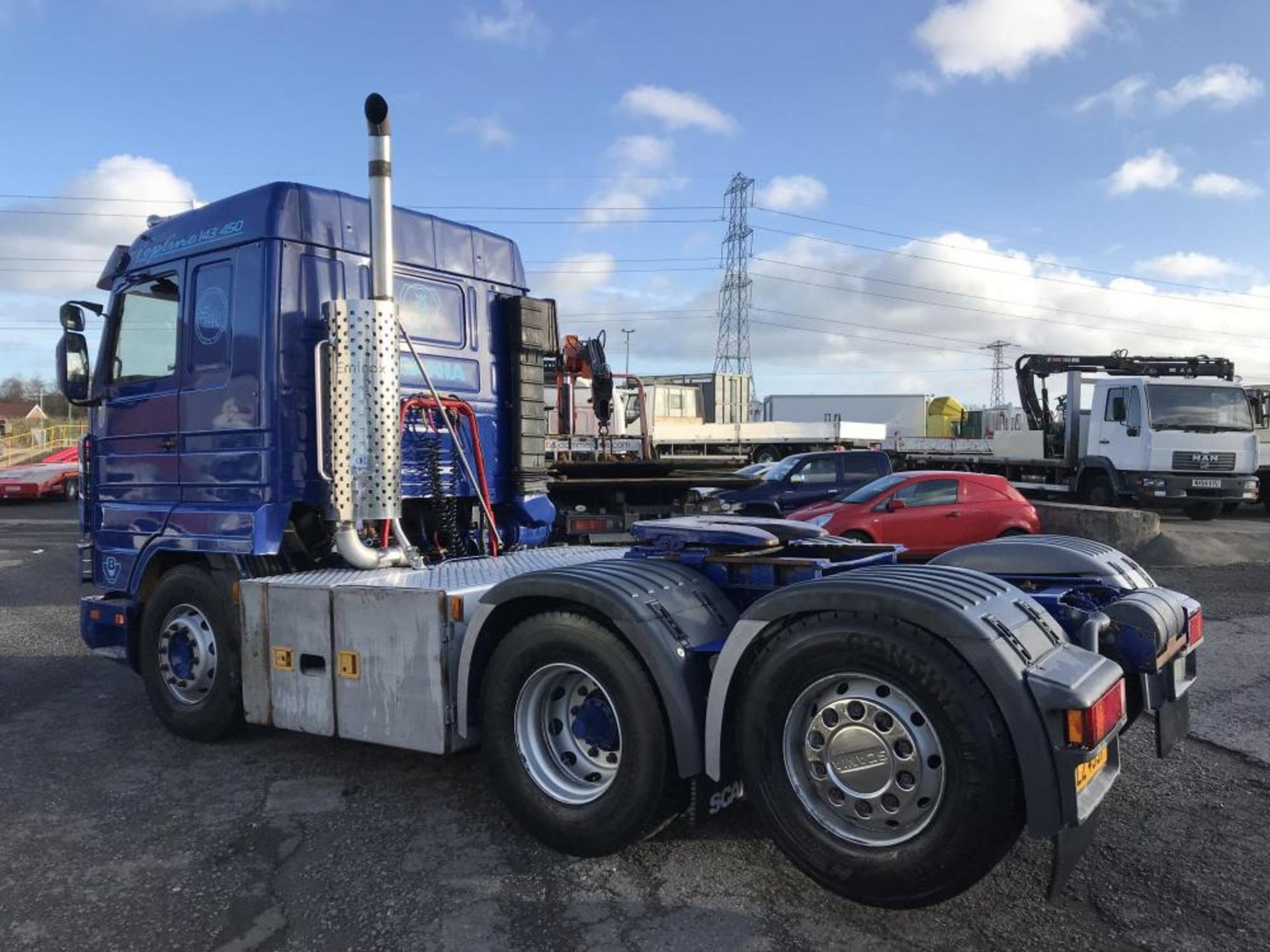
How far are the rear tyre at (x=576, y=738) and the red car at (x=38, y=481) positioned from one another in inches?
992

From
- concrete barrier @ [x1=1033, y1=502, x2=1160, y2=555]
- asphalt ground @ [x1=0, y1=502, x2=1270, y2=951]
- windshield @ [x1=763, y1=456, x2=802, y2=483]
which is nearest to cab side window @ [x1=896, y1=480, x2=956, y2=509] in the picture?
concrete barrier @ [x1=1033, y1=502, x2=1160, y2=555]

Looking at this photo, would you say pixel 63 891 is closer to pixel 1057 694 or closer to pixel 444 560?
pixel 444 560

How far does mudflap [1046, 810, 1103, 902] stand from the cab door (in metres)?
4.87

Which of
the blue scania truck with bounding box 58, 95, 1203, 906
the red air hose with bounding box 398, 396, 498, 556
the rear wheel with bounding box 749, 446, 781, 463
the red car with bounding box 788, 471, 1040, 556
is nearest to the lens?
the blue scania truck with bounding box 58, 95, 1203, 906

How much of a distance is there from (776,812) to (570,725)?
1.00 metres

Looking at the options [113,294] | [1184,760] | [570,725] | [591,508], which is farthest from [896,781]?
[591,508]

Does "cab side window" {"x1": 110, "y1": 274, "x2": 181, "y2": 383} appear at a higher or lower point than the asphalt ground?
higher

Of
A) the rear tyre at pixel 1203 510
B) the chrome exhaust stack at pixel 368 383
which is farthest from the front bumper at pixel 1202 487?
the chrome exhaust stack at pixel 368 383

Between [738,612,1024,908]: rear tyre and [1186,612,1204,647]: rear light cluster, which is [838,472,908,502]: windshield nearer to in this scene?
[1186,612,1204,647]: rear light cluster

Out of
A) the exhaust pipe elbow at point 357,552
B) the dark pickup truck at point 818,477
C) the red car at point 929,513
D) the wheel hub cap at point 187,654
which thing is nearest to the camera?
the exhaust pipe elbow at point 357,552

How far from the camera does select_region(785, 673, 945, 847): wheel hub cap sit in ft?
9.72

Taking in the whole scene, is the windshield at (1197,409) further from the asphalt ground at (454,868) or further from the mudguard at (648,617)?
the mudguard at (648,617)

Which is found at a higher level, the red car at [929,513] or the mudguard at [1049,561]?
the mudguard at [1049,561]

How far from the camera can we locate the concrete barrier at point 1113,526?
529 inches
